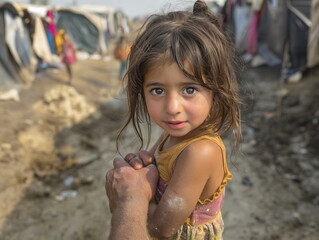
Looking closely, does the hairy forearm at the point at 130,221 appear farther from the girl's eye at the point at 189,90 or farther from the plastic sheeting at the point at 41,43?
the plastic sheeting at the point at 41,43

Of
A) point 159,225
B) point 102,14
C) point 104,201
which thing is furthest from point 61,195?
point 102,14

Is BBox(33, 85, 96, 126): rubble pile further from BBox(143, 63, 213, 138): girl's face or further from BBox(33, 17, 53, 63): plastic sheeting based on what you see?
BBox(143, 63, 213, 138): girl's face

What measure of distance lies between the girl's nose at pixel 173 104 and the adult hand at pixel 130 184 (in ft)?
0.91

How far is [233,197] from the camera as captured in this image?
4398 millimetres

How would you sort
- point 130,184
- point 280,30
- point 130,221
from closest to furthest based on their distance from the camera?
point 130,221 → point 130,184 → point 280,30

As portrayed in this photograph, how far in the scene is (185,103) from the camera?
1123 mm

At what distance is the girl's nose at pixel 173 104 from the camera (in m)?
1.10

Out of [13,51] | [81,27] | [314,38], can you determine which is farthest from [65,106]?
[81,27]

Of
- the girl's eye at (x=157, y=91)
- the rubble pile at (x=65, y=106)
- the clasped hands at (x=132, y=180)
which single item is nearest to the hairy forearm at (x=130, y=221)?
the clasped hands at (x=132, y=180)

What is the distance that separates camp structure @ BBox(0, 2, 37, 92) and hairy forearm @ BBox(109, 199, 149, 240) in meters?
8.01

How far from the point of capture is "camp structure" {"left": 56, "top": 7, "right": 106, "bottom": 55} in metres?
17.5

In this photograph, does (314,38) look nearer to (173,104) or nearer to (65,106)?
(65,106)

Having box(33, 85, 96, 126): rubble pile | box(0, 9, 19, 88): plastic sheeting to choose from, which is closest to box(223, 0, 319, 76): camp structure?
box(33, 85, 96, 126): rubble pile

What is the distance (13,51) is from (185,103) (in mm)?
9446
